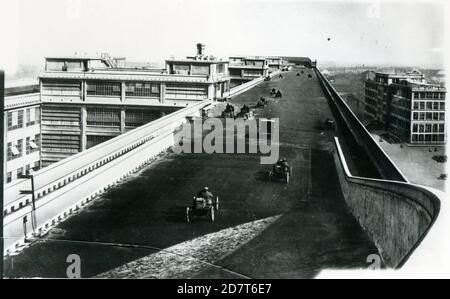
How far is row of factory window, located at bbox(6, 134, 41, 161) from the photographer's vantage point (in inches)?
2427

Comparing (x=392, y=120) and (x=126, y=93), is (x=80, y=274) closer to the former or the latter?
(x=126, y=93)

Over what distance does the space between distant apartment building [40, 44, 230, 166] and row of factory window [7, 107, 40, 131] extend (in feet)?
8.40

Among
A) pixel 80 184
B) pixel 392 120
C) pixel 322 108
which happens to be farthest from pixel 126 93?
pixel 80 184

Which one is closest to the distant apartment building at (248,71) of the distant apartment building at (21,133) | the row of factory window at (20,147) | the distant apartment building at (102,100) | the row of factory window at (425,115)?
the distant apartment building at (102,100)

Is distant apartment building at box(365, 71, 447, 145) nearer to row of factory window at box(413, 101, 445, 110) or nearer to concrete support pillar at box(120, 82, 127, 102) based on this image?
row of factory window at box(413, 101, 445, 110)

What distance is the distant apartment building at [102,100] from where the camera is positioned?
74.1 m

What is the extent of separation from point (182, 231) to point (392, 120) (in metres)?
65.6

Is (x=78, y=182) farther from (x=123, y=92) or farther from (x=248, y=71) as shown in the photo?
(x=248, y=71)

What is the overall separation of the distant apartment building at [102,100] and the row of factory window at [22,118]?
8.40ft

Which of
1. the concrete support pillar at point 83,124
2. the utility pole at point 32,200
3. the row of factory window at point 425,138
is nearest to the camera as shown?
the utility pole at point 32,200

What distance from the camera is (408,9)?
23500 millimetres

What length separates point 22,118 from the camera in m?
67.6

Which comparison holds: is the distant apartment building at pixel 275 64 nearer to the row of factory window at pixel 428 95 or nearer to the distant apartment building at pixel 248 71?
the distant apartment building at pixel 248 71

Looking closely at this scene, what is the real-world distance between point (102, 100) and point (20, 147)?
14787mm
